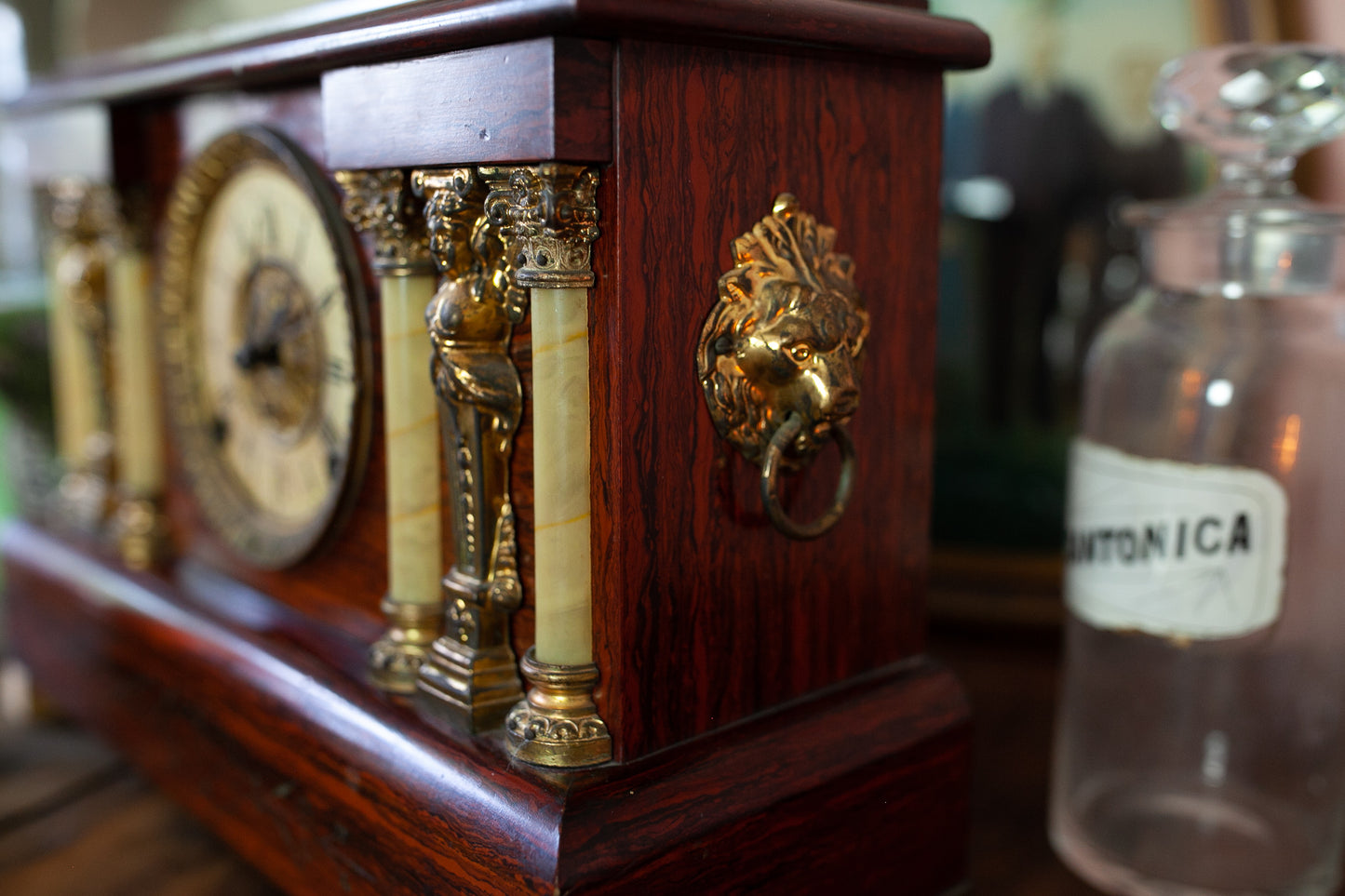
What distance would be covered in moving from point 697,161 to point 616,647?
0.25 meters

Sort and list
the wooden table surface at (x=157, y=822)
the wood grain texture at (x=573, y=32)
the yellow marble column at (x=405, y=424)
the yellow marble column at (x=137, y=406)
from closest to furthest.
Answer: the wood grain texture at (x=573, y=32), the yellow marble column at (x=405, y=424), the wooden table surface at (x=157, y=822), the yellow marble column at (x=137, y=406)

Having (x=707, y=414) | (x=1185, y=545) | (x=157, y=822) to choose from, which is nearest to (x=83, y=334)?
(x=157, y=822)

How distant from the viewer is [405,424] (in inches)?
27.2

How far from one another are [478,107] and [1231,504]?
52cm

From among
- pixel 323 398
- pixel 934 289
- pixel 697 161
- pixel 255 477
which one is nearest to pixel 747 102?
pixel 697 161

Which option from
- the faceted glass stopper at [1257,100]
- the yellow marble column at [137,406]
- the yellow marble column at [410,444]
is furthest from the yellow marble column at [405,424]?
the faceted glass stopper at [1257,100]

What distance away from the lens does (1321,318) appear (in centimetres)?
77

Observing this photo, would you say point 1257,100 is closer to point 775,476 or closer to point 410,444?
point 775,476

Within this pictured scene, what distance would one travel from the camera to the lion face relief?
1.97ft

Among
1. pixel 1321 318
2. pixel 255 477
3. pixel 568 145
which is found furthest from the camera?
pixel 255 477

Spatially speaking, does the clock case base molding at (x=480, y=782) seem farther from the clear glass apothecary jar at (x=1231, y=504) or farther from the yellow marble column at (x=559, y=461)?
the clear glass apothecary jar at (x=1231, y=504)

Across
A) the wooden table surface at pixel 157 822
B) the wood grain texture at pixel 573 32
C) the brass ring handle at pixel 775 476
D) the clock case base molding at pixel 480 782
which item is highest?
the wood grain texture at pixel 573 32

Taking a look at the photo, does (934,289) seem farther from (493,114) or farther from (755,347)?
(493,114)

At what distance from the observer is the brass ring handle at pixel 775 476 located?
604mm
